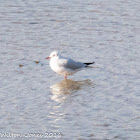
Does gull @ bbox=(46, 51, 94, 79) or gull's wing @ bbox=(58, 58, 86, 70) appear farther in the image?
gull's wing @ bbox=(58, 58, 86, 70)

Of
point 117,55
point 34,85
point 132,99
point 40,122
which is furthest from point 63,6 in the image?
point 40,122

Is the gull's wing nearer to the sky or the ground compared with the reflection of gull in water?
nearer to the sky

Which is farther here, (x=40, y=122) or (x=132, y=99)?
(x=132, y=99)

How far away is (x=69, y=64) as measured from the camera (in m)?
13.5

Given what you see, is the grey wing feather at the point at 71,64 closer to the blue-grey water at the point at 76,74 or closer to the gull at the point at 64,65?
the gull at the point at 64,65

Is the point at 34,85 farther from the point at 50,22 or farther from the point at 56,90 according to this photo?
the point at 50,22

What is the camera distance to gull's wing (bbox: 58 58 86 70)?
44.1ft

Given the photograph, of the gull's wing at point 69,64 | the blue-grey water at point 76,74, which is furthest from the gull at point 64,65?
the blue-grey water at point 76,74

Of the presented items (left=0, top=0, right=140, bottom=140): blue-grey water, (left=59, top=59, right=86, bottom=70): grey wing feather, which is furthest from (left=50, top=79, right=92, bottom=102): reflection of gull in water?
(left=59, top=59, right=86, bottom=70): grey wing feather

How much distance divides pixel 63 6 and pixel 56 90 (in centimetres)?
861

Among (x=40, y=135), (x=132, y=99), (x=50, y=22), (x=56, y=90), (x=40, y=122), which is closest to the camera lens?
(x=40, y=135)

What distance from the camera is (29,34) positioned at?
668 inches

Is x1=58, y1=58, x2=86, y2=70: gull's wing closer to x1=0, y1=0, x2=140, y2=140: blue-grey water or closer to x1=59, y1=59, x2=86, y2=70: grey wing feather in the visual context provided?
x1=59, y1=59, x2=86, y2=70: grey wing feather

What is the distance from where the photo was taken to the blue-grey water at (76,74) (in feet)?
32.2
